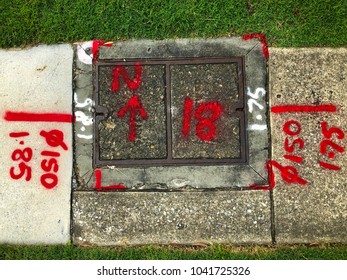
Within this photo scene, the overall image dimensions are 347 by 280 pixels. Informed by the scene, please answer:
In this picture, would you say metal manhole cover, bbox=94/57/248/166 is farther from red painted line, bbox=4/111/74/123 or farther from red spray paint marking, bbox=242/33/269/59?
red painted line, bbox=4/111/74/123

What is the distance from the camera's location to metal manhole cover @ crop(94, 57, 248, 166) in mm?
3244

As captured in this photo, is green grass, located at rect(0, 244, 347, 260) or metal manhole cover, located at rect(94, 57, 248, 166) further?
metal manhole cover, located at rect(94, 57, 248, 166)

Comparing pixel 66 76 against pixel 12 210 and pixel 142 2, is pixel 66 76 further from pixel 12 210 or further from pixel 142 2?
pixel 12 210

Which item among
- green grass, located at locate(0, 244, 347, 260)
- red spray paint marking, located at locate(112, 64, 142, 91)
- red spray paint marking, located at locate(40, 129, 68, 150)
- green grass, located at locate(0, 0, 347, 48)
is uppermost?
Result: green grass, located at locate(0, 0, 347, 48)

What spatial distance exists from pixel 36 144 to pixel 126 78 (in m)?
0.85

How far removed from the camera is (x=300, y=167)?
3219 millimetres

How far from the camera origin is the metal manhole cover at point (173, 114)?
3244mm

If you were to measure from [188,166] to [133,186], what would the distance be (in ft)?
1.45

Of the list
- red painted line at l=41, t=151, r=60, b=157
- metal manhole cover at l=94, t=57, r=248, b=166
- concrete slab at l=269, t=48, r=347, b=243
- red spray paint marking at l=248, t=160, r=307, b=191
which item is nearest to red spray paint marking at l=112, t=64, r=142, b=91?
metal manhole cover at l=94, t=57, r=248, b=166

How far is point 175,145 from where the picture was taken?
325cm

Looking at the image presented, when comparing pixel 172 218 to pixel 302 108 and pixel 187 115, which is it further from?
pixel 302 108

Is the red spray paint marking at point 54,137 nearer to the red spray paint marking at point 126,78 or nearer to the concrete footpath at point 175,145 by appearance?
the concrete footpath at point 175,145
